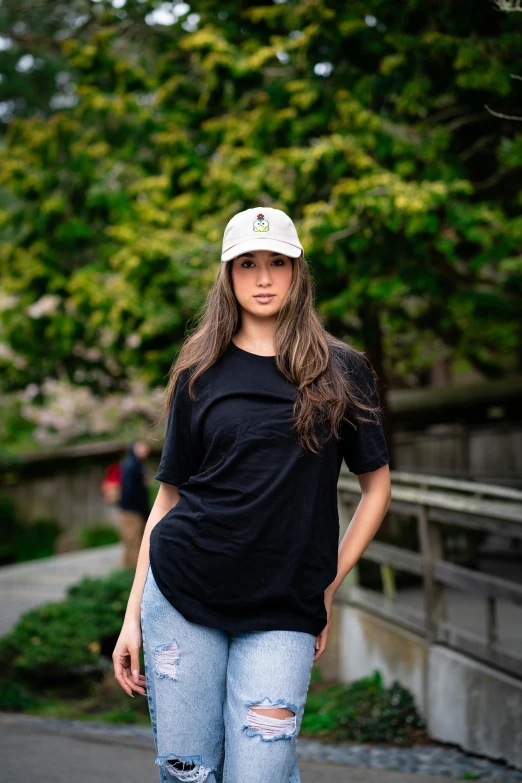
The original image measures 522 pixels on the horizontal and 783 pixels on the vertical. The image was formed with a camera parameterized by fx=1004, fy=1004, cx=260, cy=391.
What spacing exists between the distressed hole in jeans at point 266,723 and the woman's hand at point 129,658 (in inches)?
15.3

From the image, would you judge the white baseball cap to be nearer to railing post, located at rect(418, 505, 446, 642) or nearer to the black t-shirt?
the black t-shirt

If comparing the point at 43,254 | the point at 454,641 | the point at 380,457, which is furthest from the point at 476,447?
→ the point at 380,457

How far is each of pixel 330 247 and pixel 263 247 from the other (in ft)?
16.5

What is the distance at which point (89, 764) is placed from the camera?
458cm

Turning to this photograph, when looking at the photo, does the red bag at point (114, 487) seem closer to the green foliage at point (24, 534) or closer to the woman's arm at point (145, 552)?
the green foliage at point (24, 534)

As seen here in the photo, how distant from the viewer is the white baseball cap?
8.20ft

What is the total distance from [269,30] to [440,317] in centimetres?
349

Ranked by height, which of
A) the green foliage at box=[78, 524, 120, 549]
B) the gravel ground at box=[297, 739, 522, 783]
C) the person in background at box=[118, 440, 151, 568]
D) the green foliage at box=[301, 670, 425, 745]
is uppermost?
the gravel ground at box=[297, 739, 522, 783]

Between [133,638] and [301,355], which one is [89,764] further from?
[301,355]

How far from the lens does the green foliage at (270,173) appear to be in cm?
729

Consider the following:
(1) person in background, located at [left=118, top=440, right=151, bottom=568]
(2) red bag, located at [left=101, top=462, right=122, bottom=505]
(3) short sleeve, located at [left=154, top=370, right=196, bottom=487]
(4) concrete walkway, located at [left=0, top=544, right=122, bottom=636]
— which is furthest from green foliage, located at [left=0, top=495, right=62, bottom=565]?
(3) short sleeve, located at [left=154, top=370, right=196, bottom=487]

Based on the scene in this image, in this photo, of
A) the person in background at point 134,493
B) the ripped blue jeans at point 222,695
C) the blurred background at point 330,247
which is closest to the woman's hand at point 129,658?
the ripped blue jeans at point 222,695

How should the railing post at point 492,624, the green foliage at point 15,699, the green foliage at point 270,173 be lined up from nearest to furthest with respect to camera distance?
1. the railing post at point 492,624
2. the green foliage at point 15,699
3. the green foliage at point 270,173

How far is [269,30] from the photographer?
9062mm
